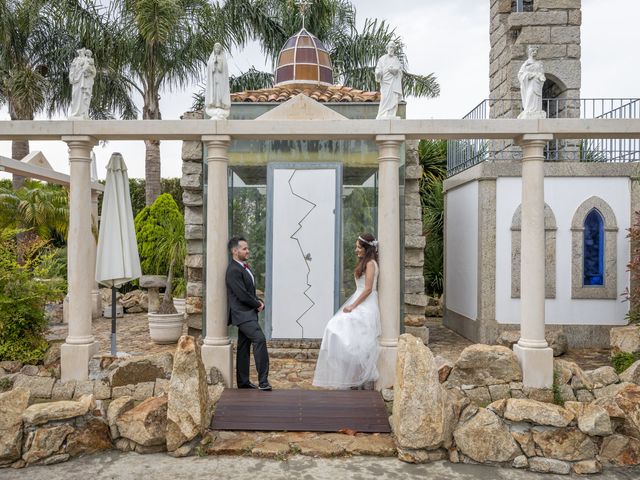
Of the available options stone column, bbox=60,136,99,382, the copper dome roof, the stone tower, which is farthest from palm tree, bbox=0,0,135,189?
the stone tower

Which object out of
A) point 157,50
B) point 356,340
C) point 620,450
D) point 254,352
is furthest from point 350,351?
point 157,50

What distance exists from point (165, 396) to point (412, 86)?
16.6m

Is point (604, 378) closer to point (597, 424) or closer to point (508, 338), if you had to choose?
point (597, 424)

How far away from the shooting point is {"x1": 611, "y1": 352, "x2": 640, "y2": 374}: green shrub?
24.7 feet

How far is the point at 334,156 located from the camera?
28.3 ft

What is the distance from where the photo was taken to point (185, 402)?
477 cm

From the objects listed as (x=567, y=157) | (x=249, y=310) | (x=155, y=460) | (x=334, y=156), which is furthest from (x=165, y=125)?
(x=567, y=157)

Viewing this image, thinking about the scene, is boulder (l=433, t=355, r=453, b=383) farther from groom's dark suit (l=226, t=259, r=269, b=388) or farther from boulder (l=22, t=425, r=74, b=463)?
boulder (l=22, t=425, r=74, b=463)

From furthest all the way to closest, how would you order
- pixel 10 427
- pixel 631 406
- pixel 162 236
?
1. pixel 162 236
2. pixel 631 406
3. pixel 10 427

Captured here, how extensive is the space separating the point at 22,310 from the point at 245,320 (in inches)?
131

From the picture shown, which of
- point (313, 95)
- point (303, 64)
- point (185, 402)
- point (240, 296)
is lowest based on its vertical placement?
point (185, 402)

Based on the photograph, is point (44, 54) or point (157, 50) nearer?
point (157, 50)

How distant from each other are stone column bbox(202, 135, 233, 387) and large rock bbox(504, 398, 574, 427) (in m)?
3.24

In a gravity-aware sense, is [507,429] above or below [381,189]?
below
